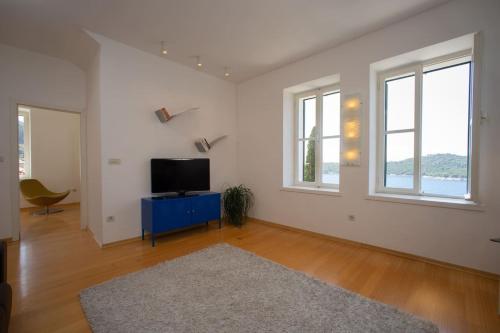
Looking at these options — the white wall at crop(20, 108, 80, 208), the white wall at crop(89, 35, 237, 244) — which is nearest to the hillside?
the white wall at crop(89, 35, 237, 244)

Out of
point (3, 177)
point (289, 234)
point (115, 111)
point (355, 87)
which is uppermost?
point (355, 87)

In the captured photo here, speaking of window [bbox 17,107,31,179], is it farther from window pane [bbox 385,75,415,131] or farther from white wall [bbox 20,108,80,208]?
window pane [bbox 385,75,415,131]

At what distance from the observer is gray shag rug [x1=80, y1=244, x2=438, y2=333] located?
1697 millimetres

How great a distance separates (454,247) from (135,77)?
486cm

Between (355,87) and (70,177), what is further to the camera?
(70,177)

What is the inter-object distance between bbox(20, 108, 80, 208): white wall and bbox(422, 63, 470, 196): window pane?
7.42 metres

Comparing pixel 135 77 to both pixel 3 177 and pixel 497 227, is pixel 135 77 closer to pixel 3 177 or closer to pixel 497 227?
pixel 3 177

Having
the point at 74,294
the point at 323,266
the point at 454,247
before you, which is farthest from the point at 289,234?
the point at 74,294

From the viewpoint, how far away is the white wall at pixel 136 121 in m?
3.29

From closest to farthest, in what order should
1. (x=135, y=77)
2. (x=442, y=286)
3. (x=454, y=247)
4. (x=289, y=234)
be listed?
(x=442, y=286) → (x=454, y=247) → (x=135, y=77) → (x=289, y=234)

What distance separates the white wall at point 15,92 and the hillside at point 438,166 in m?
5.54

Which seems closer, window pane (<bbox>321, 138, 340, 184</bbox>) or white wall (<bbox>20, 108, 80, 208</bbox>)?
window pane (<bbox>321, 138, 340, 184</bbox>)

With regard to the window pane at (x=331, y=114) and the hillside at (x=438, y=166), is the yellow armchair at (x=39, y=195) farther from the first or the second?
the hillside at (x=438, y=166)

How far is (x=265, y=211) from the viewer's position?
459 cm
